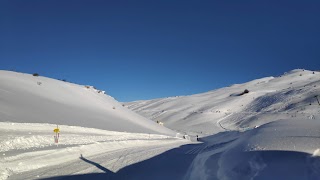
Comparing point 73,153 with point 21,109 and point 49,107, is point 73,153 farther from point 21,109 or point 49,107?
point 49,107

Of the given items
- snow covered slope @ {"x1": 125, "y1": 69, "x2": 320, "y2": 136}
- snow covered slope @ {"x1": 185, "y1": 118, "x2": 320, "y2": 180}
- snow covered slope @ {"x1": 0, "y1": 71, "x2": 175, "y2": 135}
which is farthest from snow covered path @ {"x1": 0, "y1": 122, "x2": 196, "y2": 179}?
snow covered slope @ {"x1": 125, "y1": 69, "x2": 320, "y2": 136}

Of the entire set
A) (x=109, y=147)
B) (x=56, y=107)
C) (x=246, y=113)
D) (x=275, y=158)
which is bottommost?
(x=275, y=158)

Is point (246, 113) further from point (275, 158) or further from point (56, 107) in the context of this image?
point (275, 158)

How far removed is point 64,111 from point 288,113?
23.8 m

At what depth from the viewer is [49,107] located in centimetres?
2230

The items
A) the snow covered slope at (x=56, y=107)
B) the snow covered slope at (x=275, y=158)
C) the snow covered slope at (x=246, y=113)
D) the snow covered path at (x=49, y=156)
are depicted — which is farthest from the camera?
the snow covered slope at (x=246, y=113)

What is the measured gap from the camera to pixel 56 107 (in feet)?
75.9

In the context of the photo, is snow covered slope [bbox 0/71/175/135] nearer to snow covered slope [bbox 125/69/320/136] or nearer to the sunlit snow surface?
the sunlit snow surface

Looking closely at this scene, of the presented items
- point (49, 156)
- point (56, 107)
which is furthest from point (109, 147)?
point (56, 107)

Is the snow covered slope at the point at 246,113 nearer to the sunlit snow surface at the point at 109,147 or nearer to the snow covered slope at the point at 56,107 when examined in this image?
the sunlit snow surface at the point at 109,147

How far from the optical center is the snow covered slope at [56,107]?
1875 centimetres

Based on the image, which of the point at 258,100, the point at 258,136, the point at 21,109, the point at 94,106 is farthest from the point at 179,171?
the point at 258,100

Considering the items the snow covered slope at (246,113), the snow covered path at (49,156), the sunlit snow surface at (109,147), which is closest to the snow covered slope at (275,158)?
the sunlit snow surface at (109,147)

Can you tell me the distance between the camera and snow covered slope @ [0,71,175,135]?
18.8m
